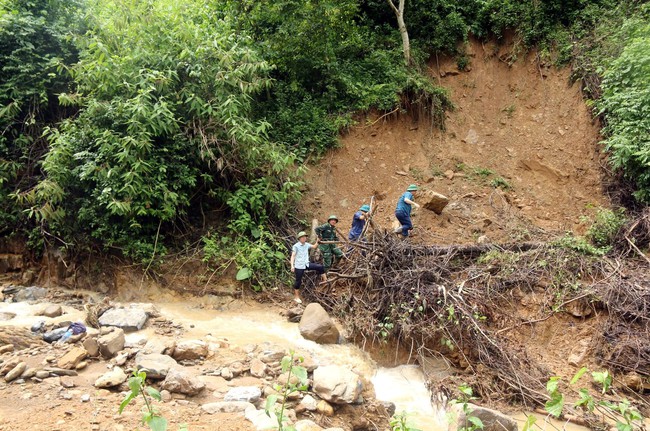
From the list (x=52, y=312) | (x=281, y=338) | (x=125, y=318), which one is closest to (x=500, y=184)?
(x=281, y=338)

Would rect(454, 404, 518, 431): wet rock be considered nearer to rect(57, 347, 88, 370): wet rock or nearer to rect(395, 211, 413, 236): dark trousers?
rect(395, 211, 413, 236): dark trousers

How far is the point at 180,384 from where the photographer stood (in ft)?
14.6

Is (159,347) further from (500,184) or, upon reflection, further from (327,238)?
(500,184)

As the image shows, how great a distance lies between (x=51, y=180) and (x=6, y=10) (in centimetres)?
393

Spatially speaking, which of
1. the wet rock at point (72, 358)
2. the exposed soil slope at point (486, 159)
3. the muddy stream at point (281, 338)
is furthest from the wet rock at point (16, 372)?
the exposed soil slope at point (486, 159)

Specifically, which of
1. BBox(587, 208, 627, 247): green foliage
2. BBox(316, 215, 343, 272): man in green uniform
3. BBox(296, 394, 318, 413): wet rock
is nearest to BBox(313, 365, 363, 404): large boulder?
BBox(296, 394, 318, 413): wet rock

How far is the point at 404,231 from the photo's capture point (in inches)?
315

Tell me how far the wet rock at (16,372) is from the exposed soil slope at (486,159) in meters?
5.88

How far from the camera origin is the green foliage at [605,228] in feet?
24.2

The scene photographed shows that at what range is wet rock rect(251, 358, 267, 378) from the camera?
5252 mm

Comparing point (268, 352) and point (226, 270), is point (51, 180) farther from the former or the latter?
point (268, 352)

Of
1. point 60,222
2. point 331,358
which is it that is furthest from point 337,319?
point 60,222

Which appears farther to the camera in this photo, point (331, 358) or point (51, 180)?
point (51, 180)

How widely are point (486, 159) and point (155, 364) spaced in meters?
8.45
